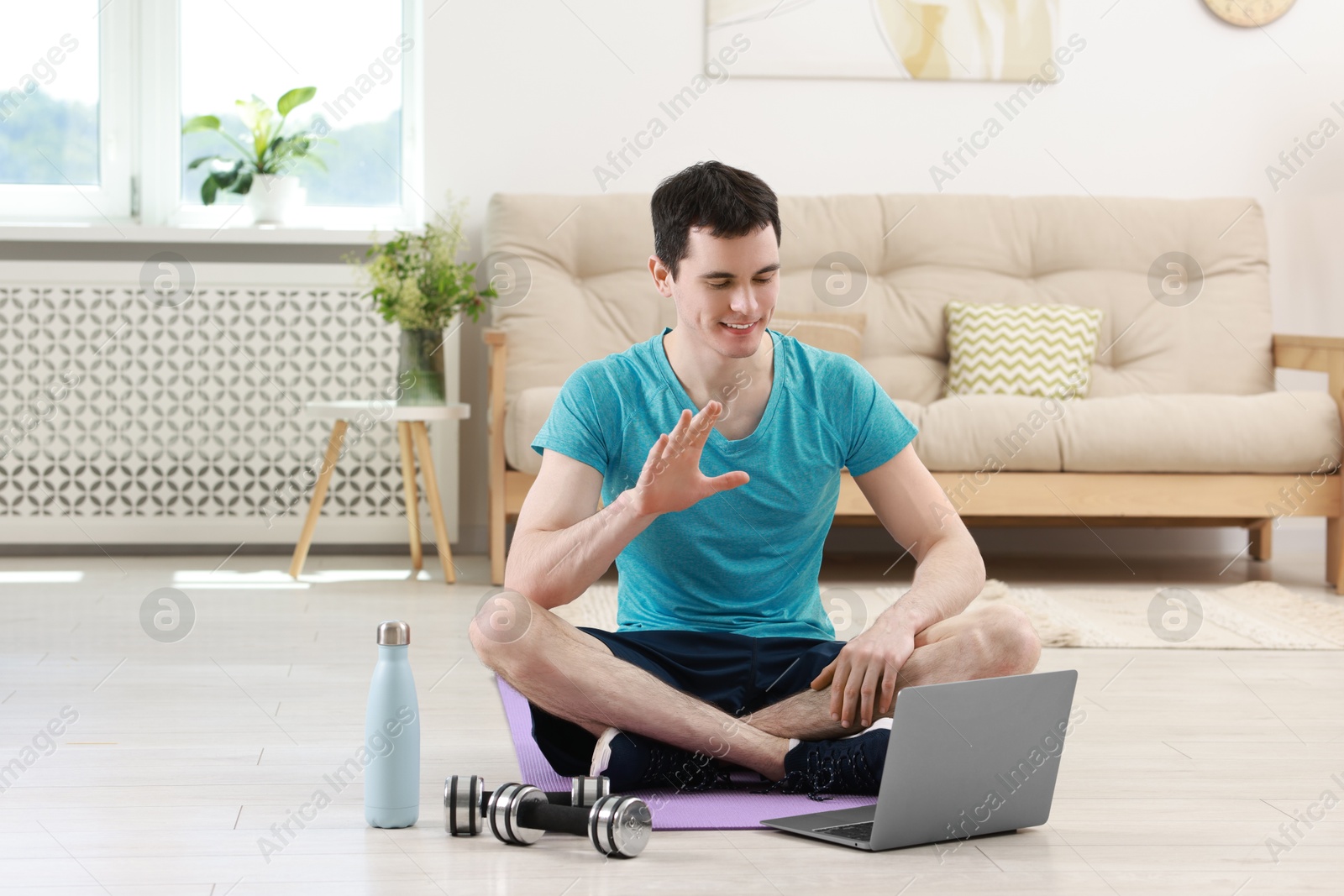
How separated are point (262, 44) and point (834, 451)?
2.81 meters

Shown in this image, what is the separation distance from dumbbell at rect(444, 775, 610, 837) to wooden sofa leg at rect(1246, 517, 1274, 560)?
280 cm

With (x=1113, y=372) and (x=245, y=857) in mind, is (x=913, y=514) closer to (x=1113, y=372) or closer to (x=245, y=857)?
(x=245, y=857)

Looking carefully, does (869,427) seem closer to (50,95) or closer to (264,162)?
(264,162)

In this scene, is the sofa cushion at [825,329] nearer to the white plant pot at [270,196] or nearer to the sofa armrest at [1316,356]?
the sofa armrest at [1316,356]

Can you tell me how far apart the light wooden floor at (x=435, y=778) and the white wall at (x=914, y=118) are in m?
1.45

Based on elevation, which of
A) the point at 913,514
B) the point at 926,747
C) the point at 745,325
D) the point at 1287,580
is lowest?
the point at 1287,580

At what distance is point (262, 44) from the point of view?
3.87 m

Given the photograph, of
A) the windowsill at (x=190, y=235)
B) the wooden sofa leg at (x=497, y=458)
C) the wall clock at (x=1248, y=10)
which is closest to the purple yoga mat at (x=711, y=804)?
the wooden sofa leg at (x=497, y=458)

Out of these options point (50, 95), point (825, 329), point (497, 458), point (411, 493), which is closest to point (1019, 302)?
point (825, 329)

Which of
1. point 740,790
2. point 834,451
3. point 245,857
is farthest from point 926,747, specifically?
point 245,857

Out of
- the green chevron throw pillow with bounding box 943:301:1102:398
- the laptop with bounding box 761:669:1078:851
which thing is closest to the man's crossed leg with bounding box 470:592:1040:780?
the laptop with bounding box 761:669:1078:851

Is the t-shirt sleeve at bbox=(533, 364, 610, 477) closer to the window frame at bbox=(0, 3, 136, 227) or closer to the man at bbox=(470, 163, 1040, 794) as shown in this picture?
the man at bbox=(470, 163, 1040, 794)

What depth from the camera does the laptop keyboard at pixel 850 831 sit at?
1.44 m

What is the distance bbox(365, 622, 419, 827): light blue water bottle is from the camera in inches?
58.4
